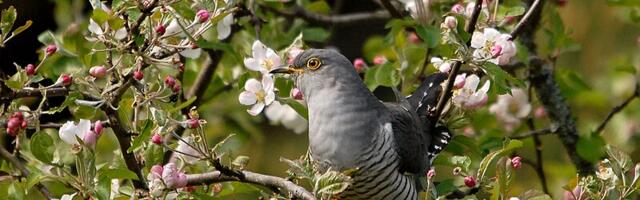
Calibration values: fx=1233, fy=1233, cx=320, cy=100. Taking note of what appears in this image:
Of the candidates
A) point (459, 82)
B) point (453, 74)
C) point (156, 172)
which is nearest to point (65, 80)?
point (156, 172)

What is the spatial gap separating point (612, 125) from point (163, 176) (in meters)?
2.40

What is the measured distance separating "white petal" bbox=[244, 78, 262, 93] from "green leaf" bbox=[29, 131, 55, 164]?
1.86 feet

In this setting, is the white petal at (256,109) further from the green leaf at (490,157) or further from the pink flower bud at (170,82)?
the green leaf at (490,157)

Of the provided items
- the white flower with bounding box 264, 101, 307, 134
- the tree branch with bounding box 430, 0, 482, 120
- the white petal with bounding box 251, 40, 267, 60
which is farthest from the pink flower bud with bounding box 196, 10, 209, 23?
the white flower with bounding box 264, 101, 307, 134

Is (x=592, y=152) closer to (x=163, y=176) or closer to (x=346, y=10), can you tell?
(x=163, y=176)

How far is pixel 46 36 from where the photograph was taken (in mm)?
3596

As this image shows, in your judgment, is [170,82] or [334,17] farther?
[334,17]

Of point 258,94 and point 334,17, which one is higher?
point 258,94

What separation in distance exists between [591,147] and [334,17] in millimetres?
1076

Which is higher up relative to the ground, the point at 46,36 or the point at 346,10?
the point at 46,36

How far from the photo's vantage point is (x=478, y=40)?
301cm

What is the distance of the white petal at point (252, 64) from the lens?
10.7ft

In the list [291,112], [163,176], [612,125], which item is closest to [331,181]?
[163,176]

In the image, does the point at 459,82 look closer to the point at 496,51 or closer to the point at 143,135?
the point at 496,51
